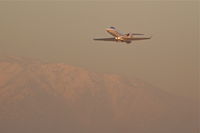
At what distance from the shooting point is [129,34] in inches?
1529

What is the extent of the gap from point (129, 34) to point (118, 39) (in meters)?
1.14

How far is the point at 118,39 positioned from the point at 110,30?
1.17 m

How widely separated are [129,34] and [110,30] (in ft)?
6.06

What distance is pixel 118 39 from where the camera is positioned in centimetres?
3891

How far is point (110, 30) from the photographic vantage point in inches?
1540
